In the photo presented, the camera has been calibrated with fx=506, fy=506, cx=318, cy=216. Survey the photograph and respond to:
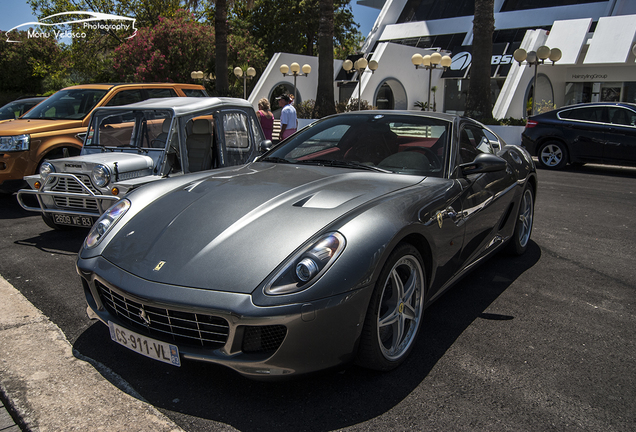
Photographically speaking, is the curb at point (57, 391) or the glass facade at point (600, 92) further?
the glass facade at point (600, 92)

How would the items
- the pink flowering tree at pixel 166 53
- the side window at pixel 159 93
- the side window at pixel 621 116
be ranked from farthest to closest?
1. the pink flowering tree at pixel 166 53
2. the side window at pixel 621 116
3. the side window at pixel 159 93

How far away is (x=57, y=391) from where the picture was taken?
2.56 meters

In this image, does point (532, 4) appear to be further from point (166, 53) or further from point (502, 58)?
point (166, 53)

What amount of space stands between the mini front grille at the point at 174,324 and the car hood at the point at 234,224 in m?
0.14

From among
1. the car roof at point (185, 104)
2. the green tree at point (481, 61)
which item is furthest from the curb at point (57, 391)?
the green tree at point (481, 61)

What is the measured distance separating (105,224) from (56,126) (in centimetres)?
532

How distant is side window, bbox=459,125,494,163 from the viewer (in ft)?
12.4

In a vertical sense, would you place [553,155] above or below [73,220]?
above

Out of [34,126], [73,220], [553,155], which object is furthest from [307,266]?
[553,155]

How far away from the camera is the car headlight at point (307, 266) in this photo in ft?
7.52

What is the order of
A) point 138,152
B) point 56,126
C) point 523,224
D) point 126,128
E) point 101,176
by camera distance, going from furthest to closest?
point 56,126 → point 126,128 → point 138,152 → point 101,176 → point 523,224

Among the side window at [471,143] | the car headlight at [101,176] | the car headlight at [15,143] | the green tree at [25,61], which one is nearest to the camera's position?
the side window at [471,143]

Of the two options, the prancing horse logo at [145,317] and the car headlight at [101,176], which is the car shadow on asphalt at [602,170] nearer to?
the car headlight at [101,176]

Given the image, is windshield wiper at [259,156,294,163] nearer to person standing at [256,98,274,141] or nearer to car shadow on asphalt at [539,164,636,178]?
person standing at [256,98,274,141]
